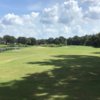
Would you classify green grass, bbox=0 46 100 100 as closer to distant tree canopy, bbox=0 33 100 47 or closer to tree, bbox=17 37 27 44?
distant tree canopy, bbox=0 33 100 47

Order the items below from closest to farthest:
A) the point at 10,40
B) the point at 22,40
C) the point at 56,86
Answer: the point at 56,86 < the point at 22,40 < the point at 10,40

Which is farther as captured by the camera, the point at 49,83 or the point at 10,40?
the point at 10,40

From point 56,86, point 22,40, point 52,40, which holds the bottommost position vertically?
point 52,40

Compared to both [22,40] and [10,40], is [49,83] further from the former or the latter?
[10,40]

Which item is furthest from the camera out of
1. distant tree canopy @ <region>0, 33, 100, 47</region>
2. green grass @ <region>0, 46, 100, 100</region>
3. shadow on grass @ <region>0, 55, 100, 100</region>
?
distant tree canopy @ <region>0, 33, 100, 47</region>

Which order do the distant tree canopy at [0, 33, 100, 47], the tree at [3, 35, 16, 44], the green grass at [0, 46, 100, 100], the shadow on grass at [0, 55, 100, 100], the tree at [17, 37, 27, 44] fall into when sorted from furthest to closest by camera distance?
1. the tree at [3, 35, 16, 44]
2. the tree at [17, 37, 27, 44]
3. the distant tree canopy at [0, 33, 100, 47]
4. the green grass at [0, 46, 100, 100]
5. the shadow on grass at [0, 55, 100, 100]

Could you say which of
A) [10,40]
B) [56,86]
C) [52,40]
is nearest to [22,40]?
[10,40]

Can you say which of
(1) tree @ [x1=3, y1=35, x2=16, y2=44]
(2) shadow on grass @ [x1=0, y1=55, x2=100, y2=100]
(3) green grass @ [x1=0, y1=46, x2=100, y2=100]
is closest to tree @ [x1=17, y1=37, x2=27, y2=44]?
(1) tree @ [x1=3, y1=35, x2=16, y2=44]

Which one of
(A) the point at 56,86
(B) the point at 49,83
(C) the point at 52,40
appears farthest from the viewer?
(C) the point at 52,40

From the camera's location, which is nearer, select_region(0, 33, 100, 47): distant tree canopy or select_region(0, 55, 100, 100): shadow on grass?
select_region(0, 55, 100, 100): shadow on grass

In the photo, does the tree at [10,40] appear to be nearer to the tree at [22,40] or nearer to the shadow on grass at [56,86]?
→ the tree at [22,40]

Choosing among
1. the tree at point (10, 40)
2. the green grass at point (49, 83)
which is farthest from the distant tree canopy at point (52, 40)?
the green grass at point (49, 83)

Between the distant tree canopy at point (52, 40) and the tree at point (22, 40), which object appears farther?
the tree at point (22, 40)

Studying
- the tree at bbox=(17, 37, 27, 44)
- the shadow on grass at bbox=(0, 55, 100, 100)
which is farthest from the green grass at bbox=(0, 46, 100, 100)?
the tree at bbox=(17, 37, 27, 44)
